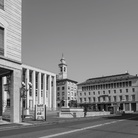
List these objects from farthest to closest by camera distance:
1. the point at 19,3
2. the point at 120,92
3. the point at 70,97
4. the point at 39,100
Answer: the point at 70,97 → the point at 120,92 → the point at 39,100 → the point at 19,3

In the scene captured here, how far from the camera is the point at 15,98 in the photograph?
23.6 meters

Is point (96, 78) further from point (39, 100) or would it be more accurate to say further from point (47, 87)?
point (39, 100)

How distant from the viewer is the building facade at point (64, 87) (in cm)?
12594

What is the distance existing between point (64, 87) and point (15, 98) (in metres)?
105

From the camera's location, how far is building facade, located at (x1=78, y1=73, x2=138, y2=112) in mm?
102000

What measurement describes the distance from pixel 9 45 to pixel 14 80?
11.5ft

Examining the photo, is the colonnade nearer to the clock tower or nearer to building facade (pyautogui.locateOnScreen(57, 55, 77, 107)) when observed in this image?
building facade (pyautogui.locateOnScreen(57, 55, 77, 107))

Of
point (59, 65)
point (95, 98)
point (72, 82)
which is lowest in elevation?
point (95, 98)

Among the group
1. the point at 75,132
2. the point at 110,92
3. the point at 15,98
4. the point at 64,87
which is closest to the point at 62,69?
the point at 64,87

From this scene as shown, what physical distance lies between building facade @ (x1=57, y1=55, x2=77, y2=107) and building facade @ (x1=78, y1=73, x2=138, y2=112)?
8608mm

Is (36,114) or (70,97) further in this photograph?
(70,97)

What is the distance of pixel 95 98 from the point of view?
113m

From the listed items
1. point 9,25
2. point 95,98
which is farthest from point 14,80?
point 95,98

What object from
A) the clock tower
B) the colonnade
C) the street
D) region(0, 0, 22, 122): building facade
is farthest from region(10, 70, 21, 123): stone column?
the clock tower
